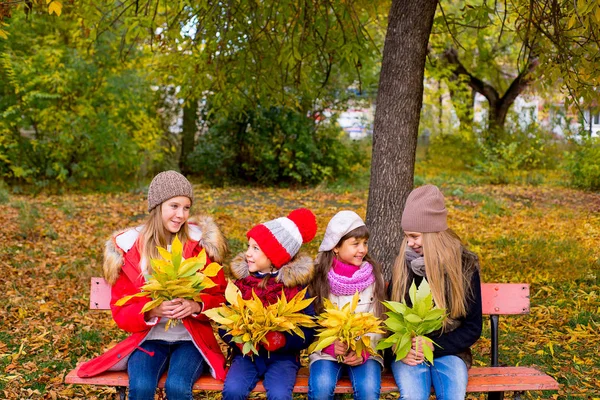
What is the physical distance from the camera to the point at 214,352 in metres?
3.65

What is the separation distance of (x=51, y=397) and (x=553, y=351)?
3.51 meters

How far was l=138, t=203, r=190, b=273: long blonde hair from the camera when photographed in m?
3.71

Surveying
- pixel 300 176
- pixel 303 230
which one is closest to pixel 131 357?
pixel 303 230

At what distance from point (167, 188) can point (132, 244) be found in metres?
0.35

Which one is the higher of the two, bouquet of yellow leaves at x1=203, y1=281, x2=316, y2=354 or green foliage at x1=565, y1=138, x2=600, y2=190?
green foliage at x1=565, y1=138, x2=600, y2=190

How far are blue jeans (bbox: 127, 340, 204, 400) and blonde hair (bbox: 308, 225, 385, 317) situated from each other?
2.23 ft

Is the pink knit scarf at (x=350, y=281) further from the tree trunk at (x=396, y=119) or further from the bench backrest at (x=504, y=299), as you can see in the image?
the tree trunk at (x=396, y=119)

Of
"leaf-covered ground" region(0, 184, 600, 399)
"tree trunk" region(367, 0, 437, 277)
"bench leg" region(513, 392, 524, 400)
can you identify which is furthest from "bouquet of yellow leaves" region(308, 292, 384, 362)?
"tree trunk" region(367, 0, 437, 277)

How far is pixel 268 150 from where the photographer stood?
13.4 m

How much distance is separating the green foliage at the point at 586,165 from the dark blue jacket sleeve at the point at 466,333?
10985 mm

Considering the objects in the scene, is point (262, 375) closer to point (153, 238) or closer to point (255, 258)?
point (255, 258)

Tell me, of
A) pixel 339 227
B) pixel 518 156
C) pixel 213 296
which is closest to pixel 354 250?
pixel 339 227

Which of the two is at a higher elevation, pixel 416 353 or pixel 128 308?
pixel 128 308

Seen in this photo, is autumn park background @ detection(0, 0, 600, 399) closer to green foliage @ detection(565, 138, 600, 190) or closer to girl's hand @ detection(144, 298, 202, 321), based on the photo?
green foliage @ detection(565, 138, 600, 190)
